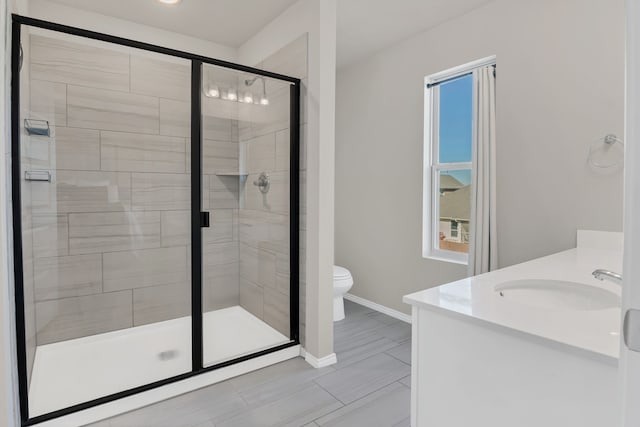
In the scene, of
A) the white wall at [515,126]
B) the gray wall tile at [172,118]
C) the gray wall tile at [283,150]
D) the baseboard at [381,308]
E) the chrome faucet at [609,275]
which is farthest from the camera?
A: the baseboard at [381,308]

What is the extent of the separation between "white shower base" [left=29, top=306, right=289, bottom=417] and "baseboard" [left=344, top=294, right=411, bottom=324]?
48.3 inches

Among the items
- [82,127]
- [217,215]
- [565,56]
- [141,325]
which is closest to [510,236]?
[565,56]

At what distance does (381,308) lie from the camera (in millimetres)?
3465

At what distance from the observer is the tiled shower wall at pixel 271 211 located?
2.53 m

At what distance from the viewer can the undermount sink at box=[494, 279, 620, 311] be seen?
4.40 ft

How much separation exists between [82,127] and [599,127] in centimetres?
348

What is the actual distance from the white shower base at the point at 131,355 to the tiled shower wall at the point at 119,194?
108 mm

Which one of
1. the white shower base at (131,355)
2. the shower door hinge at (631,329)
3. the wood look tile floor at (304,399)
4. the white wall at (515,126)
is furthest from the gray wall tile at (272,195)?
the shower door hinge at (631,329)

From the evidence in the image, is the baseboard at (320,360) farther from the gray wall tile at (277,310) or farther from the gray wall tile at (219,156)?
the gray wall tile at (219,156)

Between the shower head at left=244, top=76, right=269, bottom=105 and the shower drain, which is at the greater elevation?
the shower head at left=244, top=76, right=269, bottom=105

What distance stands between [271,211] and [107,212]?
1319 millimetres

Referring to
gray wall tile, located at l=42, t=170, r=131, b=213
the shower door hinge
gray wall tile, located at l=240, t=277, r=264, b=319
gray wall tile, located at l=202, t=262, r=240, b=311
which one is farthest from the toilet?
the shower door hinge

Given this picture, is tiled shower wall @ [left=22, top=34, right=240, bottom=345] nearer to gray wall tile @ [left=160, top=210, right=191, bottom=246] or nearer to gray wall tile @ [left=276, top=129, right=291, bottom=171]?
gray wall tile @ [left=160, top=210, right=191, bottom=246]

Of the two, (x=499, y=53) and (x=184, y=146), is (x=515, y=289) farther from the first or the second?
(x=184, y=146)
